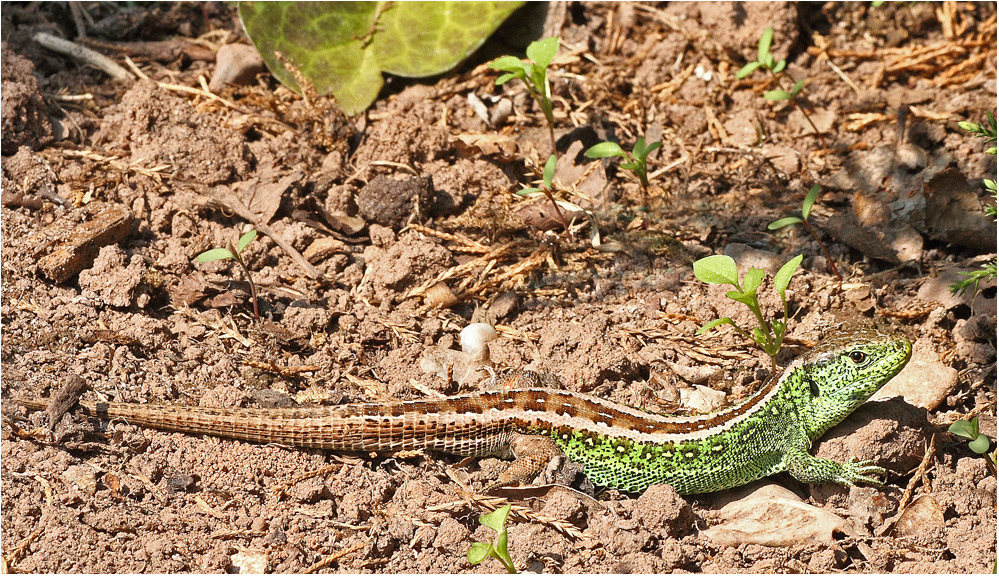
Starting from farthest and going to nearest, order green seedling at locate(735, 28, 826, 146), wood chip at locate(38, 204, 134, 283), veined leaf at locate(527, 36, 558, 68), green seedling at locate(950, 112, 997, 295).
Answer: green seedling at locate(735, 28, 826, 146) < veined leaf at locate(527, 36, 558, 68) < wood chip at locate(38, 204, 134, 283) < green seedling at locate(950, 112, 997, 295)


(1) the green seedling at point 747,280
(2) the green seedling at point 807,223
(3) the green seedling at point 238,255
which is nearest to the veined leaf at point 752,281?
(1) the green seedling at point 747,280

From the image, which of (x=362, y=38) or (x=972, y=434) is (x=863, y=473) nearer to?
(x=972, y=434)

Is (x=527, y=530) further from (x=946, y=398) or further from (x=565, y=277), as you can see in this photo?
(x=946, y=398)

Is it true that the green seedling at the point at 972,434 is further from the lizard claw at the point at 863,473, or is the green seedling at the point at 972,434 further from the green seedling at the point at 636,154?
the green seedling at the point at 636,154

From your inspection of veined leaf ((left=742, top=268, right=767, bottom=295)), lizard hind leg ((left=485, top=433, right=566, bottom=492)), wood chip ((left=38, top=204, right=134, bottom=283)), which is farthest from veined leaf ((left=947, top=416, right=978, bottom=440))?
wood chip ((left=38, top=204, right=134, bottom=283))

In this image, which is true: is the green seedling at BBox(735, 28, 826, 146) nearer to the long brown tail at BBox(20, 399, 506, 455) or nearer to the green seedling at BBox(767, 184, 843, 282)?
the green seedling at BBox(767, 184, 843, 282)

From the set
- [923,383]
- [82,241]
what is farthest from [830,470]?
[82,241]

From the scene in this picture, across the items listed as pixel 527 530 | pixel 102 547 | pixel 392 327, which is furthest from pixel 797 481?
pixel 102 547
